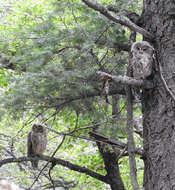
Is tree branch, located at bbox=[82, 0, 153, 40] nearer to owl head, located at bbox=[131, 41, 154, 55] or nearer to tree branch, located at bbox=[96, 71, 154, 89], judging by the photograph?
owl head, located at bbox=[131, 41, 154, 55]

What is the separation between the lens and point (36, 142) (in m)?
5.45

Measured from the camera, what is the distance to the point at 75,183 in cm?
717

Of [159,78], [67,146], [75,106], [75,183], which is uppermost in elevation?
[159,78]

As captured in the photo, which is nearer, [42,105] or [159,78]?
[159,78]

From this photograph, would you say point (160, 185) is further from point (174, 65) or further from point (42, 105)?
point (42, 105)

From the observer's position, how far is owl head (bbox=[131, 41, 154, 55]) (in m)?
3.38

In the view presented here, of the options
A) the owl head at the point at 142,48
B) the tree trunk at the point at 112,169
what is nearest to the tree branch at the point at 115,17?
the owl head at the point at 142,48

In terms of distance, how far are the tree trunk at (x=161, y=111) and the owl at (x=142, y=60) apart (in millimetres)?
162

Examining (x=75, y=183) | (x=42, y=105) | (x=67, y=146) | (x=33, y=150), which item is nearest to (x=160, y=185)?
(x=42, y=105)

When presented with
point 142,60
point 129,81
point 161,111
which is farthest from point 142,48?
point 161,111

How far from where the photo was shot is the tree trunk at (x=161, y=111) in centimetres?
326

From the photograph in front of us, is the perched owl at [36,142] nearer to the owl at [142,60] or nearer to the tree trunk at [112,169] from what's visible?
the tree trunk at [112,169]

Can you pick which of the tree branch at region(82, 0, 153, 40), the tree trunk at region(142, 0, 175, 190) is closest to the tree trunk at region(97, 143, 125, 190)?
the tree trunk at region(142, 0, 175, 190)

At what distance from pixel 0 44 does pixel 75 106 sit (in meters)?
2.15
